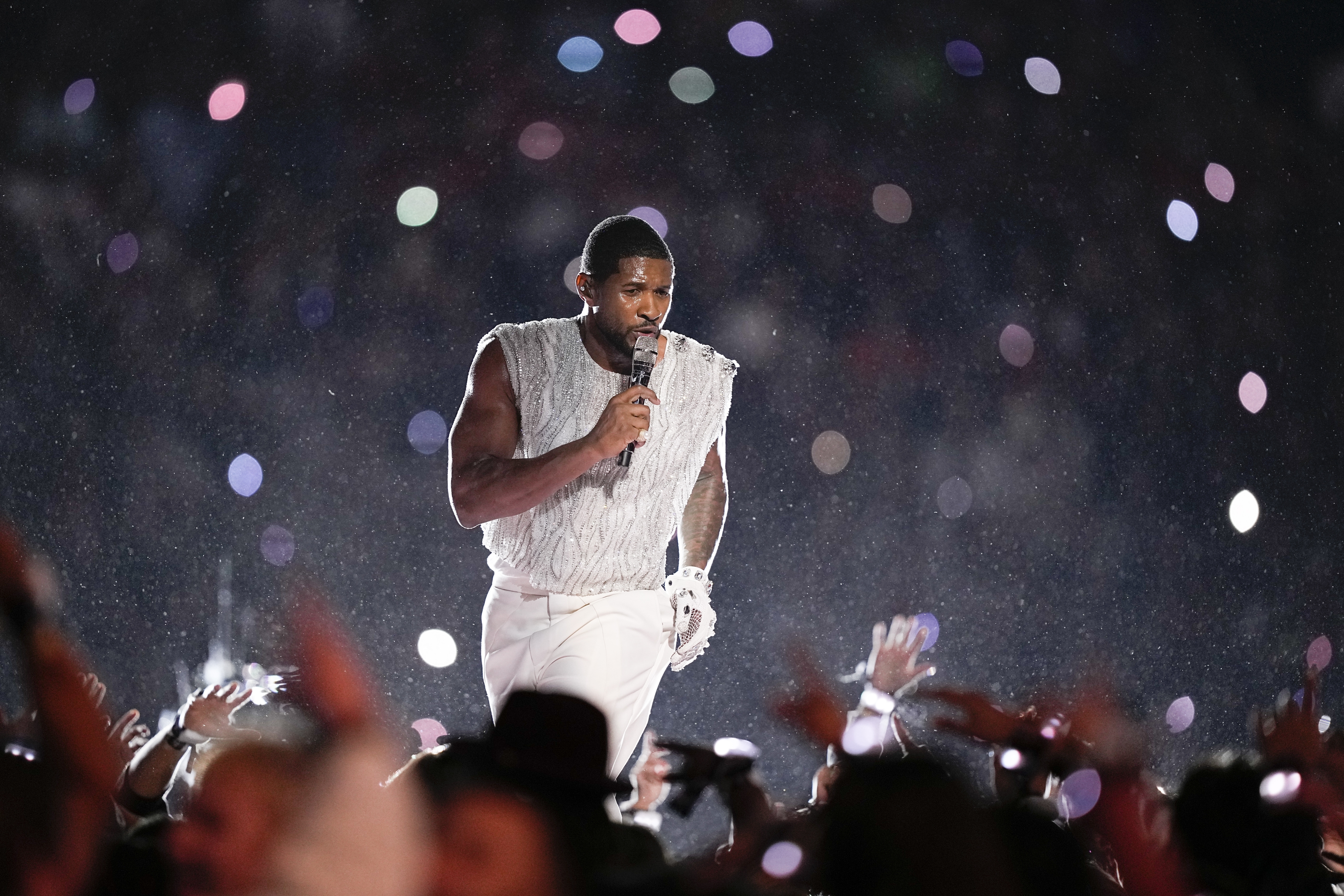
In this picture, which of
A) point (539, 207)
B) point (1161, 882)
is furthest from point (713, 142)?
point (1161, 882)

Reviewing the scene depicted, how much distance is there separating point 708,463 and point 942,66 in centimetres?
239

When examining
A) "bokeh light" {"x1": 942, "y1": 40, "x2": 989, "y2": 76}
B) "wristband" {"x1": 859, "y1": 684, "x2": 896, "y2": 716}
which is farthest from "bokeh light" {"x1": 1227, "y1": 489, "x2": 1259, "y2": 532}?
"wristband" {"x1": 859, "y1": 684, "x2": 896, "y2": 716}

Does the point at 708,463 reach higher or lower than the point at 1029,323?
higher

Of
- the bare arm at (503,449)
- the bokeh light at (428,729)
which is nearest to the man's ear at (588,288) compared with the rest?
the bare arm at (503,449)

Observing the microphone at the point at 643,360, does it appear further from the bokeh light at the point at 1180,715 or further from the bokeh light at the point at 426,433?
the bokeh light at the point at 1180,715

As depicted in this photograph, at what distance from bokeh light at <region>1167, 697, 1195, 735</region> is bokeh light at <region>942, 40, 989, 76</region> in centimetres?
225

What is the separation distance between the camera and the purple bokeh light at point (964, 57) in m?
4.72

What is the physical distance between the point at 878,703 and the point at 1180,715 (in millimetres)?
3110

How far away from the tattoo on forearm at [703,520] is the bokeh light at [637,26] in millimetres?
2213

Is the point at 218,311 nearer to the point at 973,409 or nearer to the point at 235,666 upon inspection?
the point at 235,666

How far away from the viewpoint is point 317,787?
1.10 m

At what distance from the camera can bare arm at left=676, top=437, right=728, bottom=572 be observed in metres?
2.90

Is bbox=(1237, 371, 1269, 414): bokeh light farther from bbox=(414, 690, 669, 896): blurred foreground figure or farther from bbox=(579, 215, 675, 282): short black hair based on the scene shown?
bbox=(414, 690, 669, 896): blurred foreground figure

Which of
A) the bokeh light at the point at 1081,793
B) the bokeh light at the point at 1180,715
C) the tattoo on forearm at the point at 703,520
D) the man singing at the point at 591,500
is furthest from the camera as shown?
the bokeh light at the point at 1180,715
